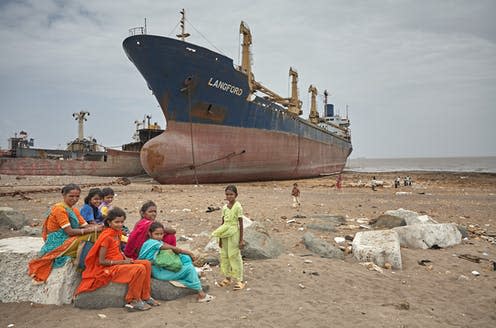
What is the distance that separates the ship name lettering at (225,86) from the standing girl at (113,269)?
44.0 feet

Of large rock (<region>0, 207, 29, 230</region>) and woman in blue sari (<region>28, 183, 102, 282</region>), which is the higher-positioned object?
woman in blue sari (<region>28, 183, 102, 282</region>)

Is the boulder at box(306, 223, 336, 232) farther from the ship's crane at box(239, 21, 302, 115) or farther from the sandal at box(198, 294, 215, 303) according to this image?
the ship's crane at box(239, 21, 302, 115)

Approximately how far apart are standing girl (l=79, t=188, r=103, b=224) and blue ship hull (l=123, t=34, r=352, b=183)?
11134 millimetres

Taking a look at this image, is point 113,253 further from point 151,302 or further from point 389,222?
point 389,222

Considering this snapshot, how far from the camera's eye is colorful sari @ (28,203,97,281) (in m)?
3.38

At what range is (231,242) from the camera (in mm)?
4016

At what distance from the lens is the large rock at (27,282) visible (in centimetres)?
332

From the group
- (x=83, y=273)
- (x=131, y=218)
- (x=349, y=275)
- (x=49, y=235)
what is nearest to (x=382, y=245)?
(x=349, y=275)

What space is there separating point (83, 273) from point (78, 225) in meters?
0.54

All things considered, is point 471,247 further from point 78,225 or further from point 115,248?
point 78,225

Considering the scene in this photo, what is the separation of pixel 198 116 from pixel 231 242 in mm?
12669

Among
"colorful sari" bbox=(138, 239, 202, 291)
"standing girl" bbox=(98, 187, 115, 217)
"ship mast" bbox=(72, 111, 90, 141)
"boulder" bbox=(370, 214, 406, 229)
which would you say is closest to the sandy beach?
"colorful sari" bbox=(138, 239, 202, 291)

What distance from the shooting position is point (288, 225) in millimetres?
7344

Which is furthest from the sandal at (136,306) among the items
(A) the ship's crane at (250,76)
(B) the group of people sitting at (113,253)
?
(A) the ship's crane at (250,76)
